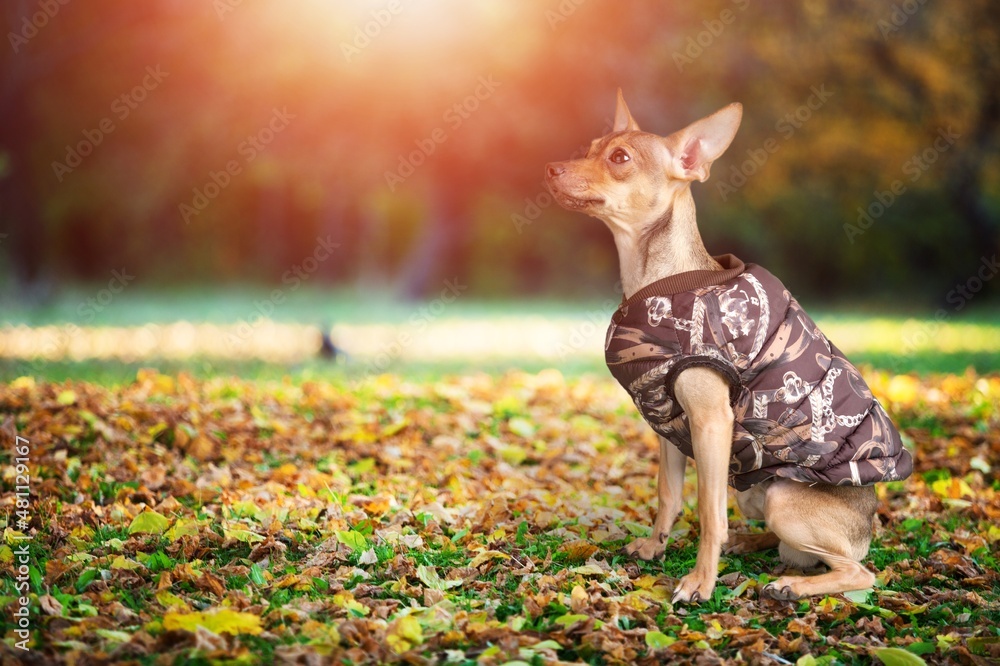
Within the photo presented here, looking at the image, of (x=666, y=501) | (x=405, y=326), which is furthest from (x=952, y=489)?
(x=405, y=326)

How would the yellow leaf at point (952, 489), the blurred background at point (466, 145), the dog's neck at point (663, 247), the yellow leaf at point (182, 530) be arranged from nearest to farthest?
the dog's neck at point (663, 247)
the yellow leaf at point (182, 530)
the yellow leaf at point (952, 489)
the blurred background at point (466, 145)

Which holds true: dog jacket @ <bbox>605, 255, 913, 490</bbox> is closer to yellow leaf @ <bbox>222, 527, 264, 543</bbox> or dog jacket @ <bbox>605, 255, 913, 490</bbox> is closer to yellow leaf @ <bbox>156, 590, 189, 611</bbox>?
yellow leaf @ <bbox>222, 527, 264, 543</bbox>

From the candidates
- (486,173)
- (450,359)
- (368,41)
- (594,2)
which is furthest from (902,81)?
(450,359)

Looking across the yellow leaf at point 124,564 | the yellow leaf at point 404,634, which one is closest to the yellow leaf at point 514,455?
the yellow leaf at point 124,564

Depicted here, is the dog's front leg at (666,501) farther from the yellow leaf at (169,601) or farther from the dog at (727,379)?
the yellow leaf at (169,601)

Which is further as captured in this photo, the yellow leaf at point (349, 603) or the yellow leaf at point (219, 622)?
the yellow leaf at point (349, 603)

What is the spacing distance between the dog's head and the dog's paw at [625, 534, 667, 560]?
65.6 inches

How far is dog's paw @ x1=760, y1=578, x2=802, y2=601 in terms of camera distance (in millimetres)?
4289

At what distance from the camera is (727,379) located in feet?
13.9

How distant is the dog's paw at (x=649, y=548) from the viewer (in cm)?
487

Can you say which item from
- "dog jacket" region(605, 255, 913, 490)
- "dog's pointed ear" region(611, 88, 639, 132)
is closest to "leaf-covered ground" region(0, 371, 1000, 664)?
"dog jacket" region(605, 255, 913, 490)

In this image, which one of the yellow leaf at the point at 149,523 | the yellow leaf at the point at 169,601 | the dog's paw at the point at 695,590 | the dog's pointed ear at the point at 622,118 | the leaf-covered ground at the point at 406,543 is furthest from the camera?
the dog's pointed ear at the point at 622,118

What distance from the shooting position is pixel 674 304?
430 centimetres

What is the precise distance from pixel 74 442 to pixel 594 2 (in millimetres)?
11891
